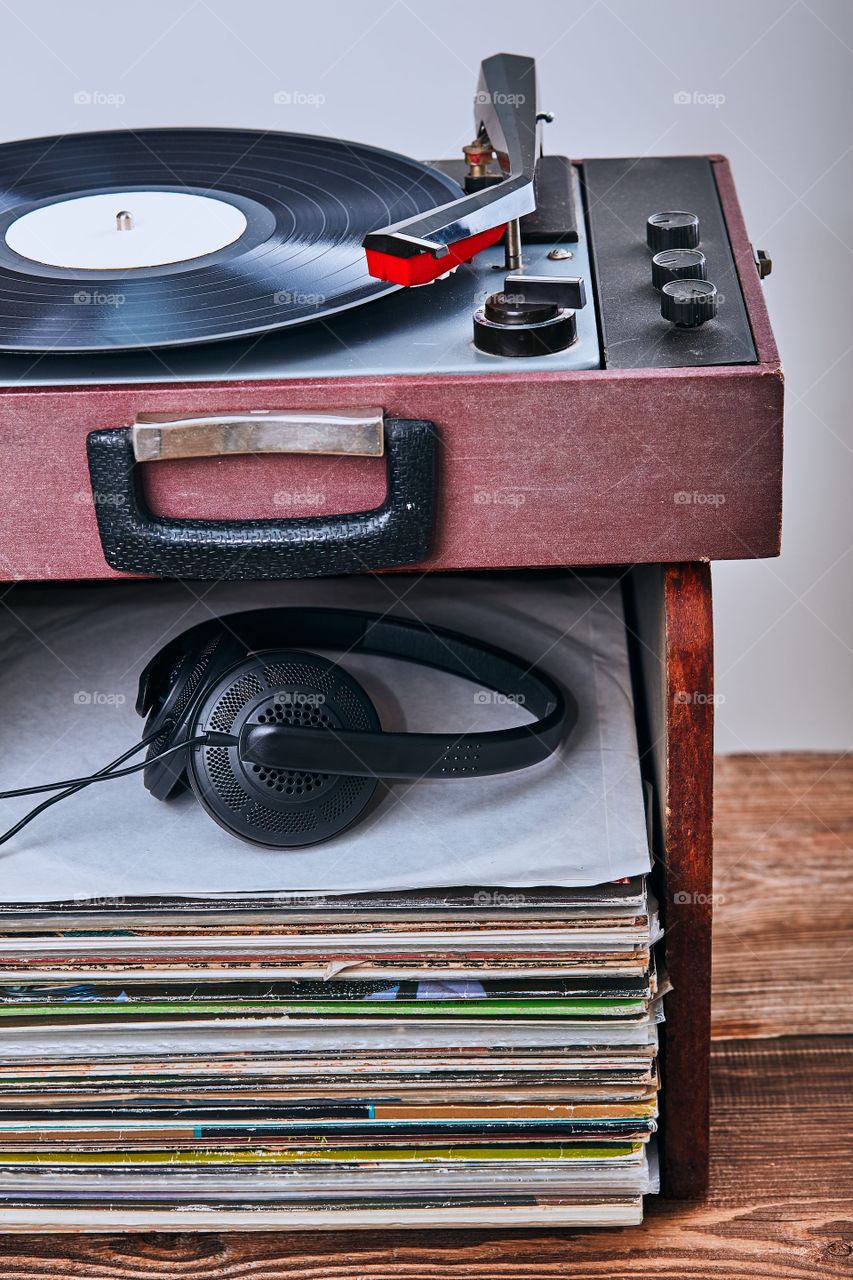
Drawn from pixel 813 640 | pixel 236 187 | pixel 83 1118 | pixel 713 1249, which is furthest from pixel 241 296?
pixel 813 640

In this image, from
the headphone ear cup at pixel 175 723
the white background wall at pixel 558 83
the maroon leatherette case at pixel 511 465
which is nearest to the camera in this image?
the maroon leatherette case at pixel 511 465

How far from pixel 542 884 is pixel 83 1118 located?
0.29 meters

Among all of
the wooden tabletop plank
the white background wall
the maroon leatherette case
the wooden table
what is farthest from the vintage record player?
the white background wall

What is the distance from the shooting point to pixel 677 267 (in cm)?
70

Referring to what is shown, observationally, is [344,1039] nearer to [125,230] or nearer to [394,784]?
[394,784]

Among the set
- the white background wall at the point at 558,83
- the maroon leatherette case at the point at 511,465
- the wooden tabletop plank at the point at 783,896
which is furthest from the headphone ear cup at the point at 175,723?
the white background wall at the point at 558,83

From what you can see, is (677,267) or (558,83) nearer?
(677,267)

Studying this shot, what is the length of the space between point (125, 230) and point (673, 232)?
299 millimetres

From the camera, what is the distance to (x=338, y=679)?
2.42 ft

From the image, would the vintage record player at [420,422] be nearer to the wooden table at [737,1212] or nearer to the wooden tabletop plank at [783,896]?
the wooden table at [737,1212]

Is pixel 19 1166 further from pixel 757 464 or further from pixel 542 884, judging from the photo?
pixel 757 464

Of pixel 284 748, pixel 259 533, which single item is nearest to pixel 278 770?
pixel 284 748

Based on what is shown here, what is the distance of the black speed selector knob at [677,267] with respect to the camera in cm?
→ 70

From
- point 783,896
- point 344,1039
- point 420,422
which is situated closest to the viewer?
point 420,422
